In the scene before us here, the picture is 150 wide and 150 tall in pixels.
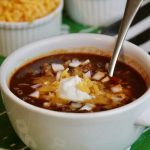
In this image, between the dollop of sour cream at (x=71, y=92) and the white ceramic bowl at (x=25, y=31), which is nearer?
the dollop of sour cream at (x=71, y=92)

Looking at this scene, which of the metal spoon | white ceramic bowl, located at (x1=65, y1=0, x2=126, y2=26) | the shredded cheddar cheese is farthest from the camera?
white ceramic bowl, located at (x1=65, y1=0, x2=126, y2=26)

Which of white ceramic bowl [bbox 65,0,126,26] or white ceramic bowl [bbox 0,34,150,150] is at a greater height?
white ceramic bowl [bbox 0,34,150,150]

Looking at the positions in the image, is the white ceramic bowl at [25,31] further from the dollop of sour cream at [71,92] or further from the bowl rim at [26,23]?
the dollop of sour cream at [71,92]

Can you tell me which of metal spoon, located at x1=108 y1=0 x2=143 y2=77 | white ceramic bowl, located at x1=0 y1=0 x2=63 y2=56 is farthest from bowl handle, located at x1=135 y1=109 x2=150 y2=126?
white ceramic bowl, located at x1=0 y1=0 x2=63 y2=56

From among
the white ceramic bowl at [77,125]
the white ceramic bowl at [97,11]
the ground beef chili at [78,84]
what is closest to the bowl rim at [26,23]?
the white ceramic bowl at [97,11]

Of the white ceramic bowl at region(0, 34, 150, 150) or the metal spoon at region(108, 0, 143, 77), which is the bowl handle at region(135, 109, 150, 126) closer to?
the white ceramic bowl at region(0, 34, 150, 150)

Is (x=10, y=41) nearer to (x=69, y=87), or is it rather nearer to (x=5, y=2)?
(x=5, y=2)

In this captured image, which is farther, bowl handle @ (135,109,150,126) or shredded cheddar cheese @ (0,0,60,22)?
shredded cheddar cheese @ (0,0,60,22)

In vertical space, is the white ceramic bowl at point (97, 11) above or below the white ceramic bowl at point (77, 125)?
below
